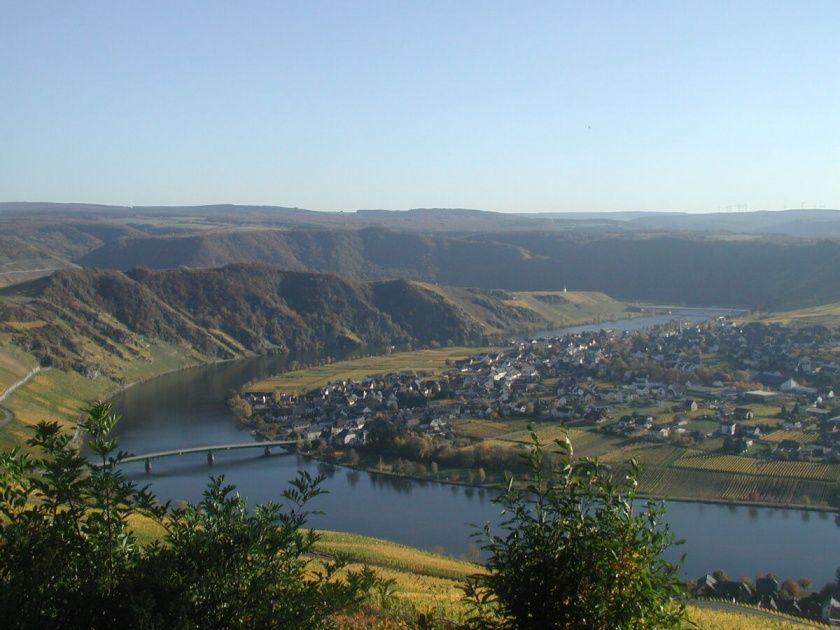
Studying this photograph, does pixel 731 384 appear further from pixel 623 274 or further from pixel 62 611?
pixel 623 274

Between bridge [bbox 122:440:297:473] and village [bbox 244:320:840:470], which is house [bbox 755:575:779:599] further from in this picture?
bridge [bbox 122:440:297:473]

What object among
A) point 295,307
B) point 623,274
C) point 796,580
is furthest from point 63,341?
point 623,274

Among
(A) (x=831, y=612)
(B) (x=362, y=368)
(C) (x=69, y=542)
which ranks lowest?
(B) (x=362, y=368)

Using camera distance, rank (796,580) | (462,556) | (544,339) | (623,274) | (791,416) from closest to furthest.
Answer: (796,580) → (462,556) → (791,416) → (544,339) → (623,274)

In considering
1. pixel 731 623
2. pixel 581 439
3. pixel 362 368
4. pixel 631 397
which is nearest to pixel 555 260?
pixel 362 368

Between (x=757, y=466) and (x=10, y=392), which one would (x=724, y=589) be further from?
(x=10, y=392)

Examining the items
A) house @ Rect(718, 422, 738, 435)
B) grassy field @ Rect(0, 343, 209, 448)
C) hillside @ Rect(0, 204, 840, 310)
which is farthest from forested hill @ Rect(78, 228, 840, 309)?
grassy field @ Rect(0, 343, 209, 448)
